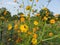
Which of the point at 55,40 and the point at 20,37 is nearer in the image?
the point at 20,37

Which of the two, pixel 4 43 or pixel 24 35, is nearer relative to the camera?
pixel 24 35

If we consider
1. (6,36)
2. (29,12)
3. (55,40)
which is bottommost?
(55,40)

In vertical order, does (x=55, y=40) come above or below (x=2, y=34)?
below

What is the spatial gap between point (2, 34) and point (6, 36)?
0.10m

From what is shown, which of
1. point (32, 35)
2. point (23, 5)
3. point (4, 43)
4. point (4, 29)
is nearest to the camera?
point (32, 35)

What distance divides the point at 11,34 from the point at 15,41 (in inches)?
9.0

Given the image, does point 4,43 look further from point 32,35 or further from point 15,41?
point 32,35

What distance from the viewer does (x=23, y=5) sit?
14.1 feet

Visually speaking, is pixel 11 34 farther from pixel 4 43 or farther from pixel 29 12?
pixel 29 12

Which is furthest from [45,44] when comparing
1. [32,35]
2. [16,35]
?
[32,35]

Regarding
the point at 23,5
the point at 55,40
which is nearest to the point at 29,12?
the point at 23,5

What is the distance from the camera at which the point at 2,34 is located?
480 centimetres

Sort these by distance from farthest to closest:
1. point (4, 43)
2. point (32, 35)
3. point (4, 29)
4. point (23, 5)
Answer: point (4, 29)
point (4, 43)
point (23, 5)
point (32, 35)

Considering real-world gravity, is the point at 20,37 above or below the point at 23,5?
below
